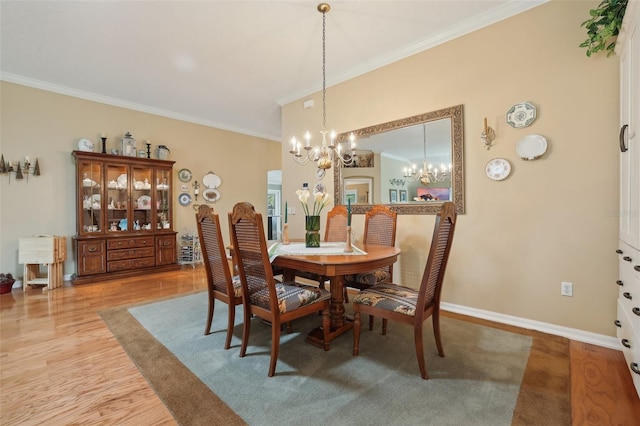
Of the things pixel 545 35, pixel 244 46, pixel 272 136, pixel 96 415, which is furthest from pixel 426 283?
pixel 272 136

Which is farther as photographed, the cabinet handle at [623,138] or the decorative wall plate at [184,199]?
the decorative wall plate at [184,199]

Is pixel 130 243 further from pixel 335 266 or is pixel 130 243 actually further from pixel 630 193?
pixel 630 193

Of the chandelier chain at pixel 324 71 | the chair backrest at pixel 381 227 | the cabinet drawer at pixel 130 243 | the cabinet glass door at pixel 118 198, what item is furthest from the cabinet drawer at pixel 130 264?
the chair backrest at pixel 381 227

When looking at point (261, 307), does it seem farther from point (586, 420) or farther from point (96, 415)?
point (586, 420)

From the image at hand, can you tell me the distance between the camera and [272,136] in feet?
22.1

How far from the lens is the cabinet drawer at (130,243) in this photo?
4227mm

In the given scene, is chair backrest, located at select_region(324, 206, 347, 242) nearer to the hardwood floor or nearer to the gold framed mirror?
the gold framed mirror

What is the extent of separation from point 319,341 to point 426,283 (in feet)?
3.12

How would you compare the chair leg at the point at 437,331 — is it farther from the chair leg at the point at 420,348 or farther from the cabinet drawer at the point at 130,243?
the cabinet drawer at the point at 130,243

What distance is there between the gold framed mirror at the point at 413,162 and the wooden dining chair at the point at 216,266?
1.96 meters

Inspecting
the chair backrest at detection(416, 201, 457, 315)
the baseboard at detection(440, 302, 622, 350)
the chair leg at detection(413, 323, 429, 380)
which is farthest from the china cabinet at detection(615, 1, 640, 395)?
the chair leg at detection(413, 323, 429, 380)

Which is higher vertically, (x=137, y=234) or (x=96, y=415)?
(x=137, y=234)

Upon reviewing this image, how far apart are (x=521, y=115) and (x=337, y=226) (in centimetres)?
199

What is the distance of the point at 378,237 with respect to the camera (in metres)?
2.89
